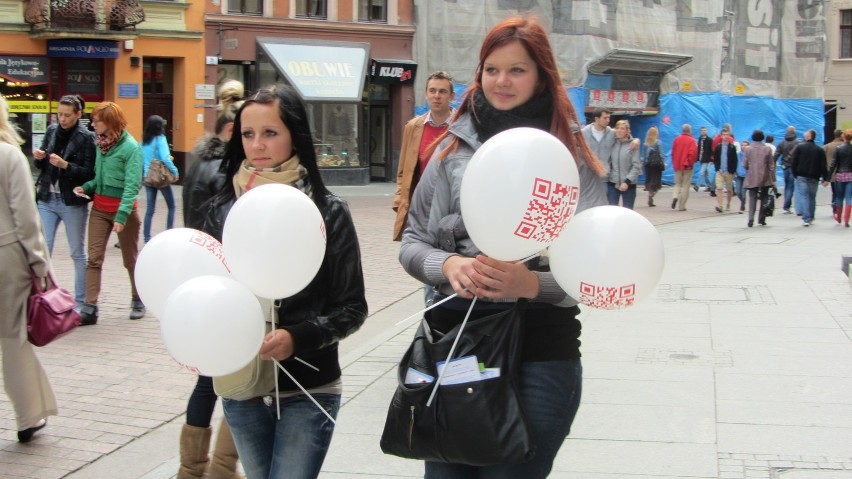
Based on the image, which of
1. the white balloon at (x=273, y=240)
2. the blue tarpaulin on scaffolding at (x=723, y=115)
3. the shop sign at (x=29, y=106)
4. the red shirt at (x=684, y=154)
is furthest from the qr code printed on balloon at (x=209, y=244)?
the blue tarpaulin on scaffolding at (x=723, y=115)

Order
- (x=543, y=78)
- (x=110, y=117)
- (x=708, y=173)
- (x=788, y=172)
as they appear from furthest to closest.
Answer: (x=708, y=173) < (x=788, y=172) < (x=110, y=117) < (x=543, y=78)

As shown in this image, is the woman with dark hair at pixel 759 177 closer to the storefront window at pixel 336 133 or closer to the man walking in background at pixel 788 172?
the man walking in background at pixel 788 172

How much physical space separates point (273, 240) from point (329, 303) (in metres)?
0.43

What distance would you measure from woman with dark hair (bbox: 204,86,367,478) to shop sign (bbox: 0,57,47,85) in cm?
2415

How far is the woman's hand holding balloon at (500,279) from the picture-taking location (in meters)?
2.69

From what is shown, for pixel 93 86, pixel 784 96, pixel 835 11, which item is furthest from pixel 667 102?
pixel 93 86

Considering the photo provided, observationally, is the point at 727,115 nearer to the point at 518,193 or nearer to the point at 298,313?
the point at 298,313

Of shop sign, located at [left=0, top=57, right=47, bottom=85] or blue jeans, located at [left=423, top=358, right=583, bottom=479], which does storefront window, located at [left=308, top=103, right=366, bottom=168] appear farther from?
blue jeans, located at [left=423, top=358, right=583, bottom=479]

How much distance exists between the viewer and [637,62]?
109ft

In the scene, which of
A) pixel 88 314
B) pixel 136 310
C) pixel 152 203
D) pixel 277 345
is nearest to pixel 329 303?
pixel 277 345

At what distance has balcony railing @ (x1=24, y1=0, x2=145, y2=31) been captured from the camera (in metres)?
25.1

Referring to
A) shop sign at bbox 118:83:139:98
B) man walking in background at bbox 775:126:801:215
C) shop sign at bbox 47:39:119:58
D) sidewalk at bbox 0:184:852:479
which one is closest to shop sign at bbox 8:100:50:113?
shop sign at bbox 47:39:119:58

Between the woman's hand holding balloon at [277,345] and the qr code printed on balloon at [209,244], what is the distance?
26cm

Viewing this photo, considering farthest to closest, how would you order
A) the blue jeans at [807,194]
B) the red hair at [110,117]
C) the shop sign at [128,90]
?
1. the shop sign at [128,90]
2. the blue jeans at [807,194]
3. the red hair at [110,117]
